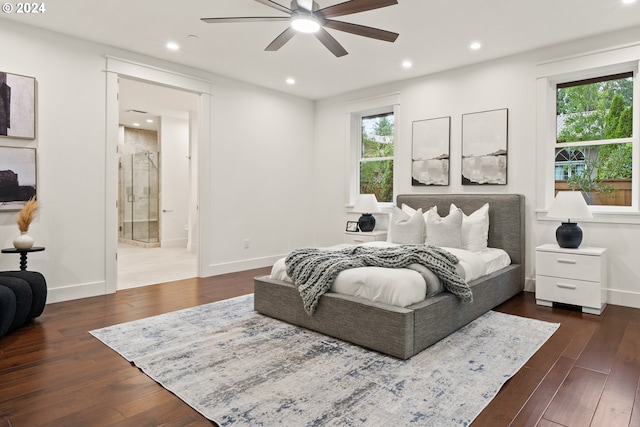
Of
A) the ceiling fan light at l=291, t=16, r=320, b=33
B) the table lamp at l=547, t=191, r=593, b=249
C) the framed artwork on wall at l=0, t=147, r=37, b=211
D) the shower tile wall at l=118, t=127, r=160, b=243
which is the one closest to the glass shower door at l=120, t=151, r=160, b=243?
the shower tile wall at l=118, t=127, r=160, b=243

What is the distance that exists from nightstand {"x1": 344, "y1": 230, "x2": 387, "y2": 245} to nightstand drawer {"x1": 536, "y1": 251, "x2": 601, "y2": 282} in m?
2.02

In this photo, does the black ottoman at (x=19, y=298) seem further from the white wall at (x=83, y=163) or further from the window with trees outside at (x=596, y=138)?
the window with trees outside at (x=596, y=138)

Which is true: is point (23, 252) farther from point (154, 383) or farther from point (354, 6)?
point (354, 6)

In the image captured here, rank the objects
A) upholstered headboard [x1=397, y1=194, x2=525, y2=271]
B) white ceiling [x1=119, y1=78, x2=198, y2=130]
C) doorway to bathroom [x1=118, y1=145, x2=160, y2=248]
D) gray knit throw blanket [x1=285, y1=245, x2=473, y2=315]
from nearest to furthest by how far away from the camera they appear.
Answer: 1. gray knit throw blanket [x1=285, y1=245, x2=473, y2=315]
2. upholstered headboard [x1=397, y1=194, x2=525, y2=271]
3. white ceiling [x1=119, y1=78, x2=198, y2=130]
4. doorway to bathroom [x1=118, y1=145, x2=160, y2=248]

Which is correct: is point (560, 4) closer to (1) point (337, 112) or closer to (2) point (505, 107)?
(2) point (505, 107)

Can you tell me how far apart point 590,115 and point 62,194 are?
5577 mm

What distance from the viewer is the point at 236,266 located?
560cm

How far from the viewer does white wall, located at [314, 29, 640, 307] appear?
12.8 ft

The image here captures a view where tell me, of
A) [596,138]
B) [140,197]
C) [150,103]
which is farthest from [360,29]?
[140,197]

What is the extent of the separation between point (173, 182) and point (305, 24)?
6.26 meters

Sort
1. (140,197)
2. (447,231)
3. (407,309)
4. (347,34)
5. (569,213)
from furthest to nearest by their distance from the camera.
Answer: (140,197) → (447,231) → (347,34) → (569,213) → (407,309)

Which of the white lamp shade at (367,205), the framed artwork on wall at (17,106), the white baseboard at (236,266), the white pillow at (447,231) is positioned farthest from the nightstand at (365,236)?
the framed artwork on wall at (17,106)

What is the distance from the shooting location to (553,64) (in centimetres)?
422

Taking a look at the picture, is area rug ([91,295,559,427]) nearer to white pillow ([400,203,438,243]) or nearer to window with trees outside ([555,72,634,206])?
white pillow ([400,203,438,243])
